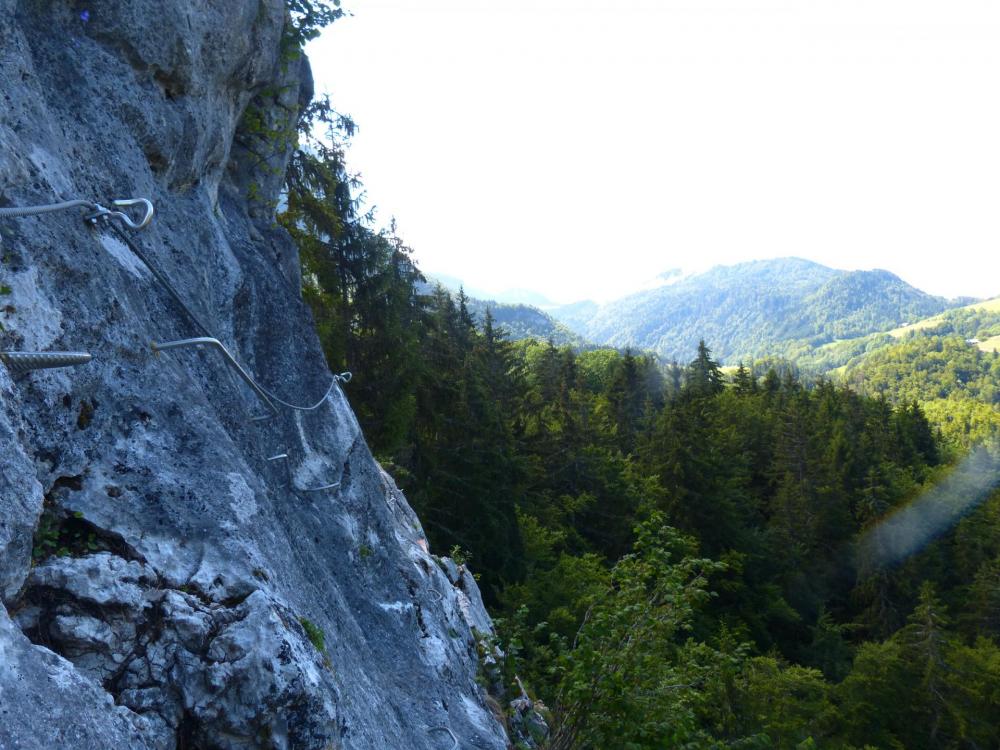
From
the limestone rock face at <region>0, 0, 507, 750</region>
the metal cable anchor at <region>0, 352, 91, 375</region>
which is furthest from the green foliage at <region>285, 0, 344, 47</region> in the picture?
the metal cable anchor at <region>0, 352, 91, 375</region>

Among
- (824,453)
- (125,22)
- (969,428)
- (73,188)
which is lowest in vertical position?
(969,428)

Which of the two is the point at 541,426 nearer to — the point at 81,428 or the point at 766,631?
the point at 766,631

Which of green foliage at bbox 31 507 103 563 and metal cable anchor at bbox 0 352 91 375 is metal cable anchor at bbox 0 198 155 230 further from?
green foliage at bbox 31 507 103 563

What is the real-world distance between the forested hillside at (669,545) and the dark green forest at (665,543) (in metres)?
0.07

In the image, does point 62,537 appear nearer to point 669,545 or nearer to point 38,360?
point 38,360

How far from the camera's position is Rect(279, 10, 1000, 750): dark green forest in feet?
27.5

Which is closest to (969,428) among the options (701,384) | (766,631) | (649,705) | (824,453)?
(701,384)

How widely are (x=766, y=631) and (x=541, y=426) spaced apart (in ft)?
39.3

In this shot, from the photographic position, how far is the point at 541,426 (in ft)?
96.5

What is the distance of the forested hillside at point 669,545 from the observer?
8.37 metres

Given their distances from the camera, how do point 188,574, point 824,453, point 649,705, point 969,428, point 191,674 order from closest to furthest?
point 191,674 < point 188,574 < point 649,705 < point 824,453 < point 969,428

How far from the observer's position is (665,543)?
8562 millimetres

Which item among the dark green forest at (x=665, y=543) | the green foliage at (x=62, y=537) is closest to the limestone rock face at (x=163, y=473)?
the green foliage at (x=62, y=537)

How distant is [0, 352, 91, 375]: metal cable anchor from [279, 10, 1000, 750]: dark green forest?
5786 mm
